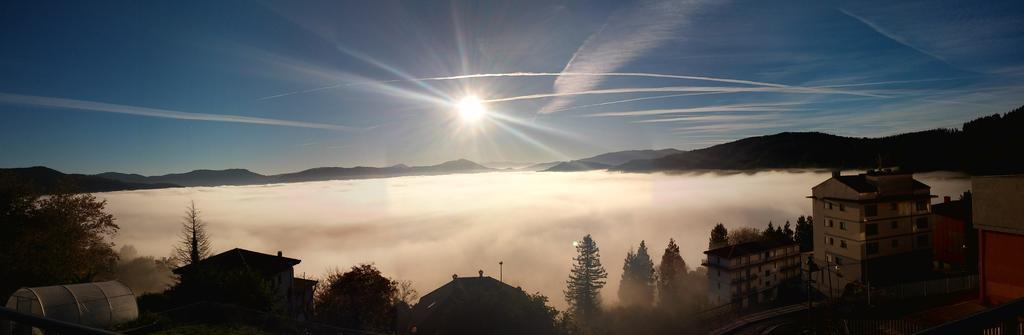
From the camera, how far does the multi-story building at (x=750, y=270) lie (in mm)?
47469

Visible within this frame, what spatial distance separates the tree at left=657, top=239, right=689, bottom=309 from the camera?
2628 inches

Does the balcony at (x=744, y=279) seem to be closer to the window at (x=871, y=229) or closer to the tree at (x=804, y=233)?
the window at (x=871, y=229)

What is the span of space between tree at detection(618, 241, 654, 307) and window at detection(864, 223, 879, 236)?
51.9m

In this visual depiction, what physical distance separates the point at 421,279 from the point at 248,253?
64.9 m

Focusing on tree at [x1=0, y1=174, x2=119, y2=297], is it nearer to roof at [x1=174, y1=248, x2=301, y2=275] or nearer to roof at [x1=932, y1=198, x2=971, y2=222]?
roof at [x1=174, y1=248, x2=301, y2=275]

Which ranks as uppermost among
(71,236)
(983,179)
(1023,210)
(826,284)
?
(983,179)

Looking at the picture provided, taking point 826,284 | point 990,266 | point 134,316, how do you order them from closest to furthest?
point 990,266 → point 134,316 → point 826,284

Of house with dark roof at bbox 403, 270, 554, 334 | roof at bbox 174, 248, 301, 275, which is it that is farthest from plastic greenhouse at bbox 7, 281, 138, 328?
house with dark roof at bbox 403, 270, 554, 334

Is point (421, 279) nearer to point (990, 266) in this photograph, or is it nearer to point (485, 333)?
point (485, 333)

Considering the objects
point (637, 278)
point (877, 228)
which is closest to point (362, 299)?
point (877, 228)

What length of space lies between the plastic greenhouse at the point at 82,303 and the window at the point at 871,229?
53.6 metres

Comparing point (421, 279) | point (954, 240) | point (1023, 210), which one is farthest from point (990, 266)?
point (421, 279)

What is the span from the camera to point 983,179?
621 inches

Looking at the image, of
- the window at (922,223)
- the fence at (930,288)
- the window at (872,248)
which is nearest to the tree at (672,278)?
the window at (872,248)
